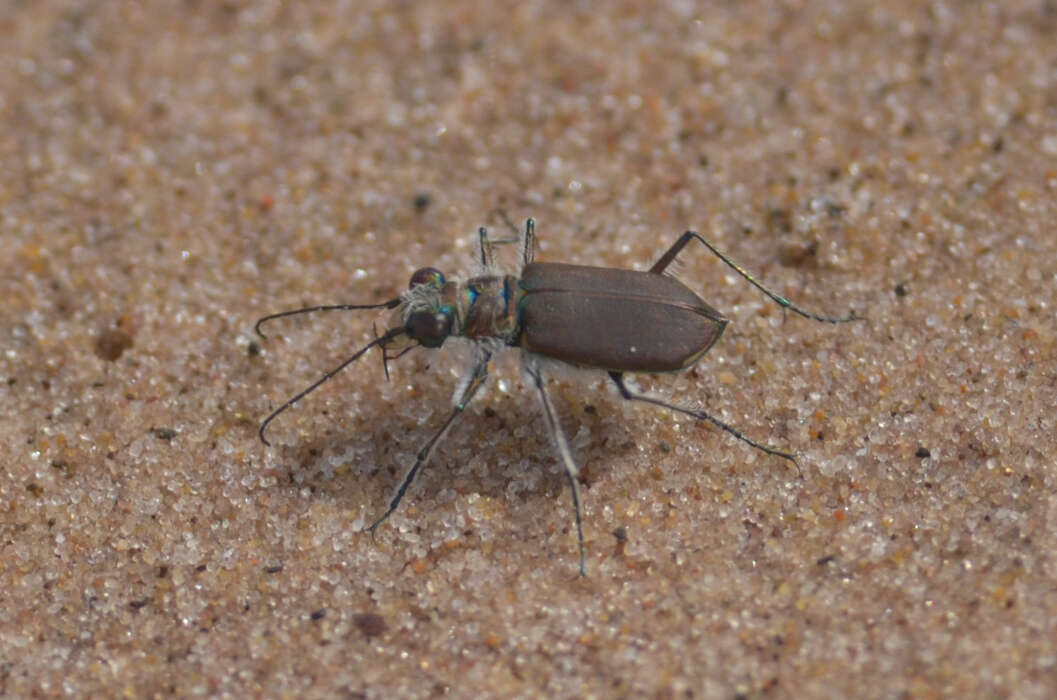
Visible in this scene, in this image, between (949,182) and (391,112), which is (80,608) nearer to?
(391,112)

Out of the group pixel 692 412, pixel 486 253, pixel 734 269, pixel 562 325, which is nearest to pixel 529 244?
pixel 486 253

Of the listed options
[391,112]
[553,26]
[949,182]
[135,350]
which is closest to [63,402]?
[135,350]

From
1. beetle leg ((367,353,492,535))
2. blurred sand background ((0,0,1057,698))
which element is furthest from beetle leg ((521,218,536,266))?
beetle leg ((367,353,492,535))

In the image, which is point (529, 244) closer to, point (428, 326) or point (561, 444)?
point (428, 326)

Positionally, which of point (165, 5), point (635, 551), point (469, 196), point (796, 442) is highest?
point (165, 5)

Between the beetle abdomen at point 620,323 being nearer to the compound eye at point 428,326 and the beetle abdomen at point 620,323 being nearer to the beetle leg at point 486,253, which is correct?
the compound eye at point 428,326

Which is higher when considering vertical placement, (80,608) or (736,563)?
(736,563)

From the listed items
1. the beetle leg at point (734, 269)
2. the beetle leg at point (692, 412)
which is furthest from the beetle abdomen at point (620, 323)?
the beetle leg at point (734, 269)
